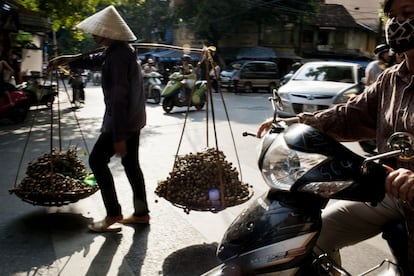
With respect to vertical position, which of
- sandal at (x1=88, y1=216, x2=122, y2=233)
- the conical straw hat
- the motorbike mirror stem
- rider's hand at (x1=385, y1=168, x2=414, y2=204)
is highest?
the conical straw hat

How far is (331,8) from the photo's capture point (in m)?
37.7

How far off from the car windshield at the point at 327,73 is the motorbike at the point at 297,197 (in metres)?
9.27

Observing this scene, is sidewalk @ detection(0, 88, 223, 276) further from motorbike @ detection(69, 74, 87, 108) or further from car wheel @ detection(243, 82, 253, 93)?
car wheel @ detection(243, 82, 253, 93)

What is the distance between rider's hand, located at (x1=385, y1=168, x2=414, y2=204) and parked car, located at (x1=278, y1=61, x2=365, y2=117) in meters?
7.29

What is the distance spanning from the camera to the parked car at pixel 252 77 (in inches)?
946

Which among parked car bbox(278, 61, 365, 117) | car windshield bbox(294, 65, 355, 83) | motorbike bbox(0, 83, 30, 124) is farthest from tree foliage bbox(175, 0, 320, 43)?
motorbike bbox(0, 83, 30, 124)

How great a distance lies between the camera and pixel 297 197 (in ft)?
5.75

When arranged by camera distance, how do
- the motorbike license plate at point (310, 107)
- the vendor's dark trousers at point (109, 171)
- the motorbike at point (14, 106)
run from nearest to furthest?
the vendor's dark trousers at point (109, 171), the motorbike license plate at point (310, 107), the motorbike at point (14, 106)

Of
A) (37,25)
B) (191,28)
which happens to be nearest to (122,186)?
(37,25)

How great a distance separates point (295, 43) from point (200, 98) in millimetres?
23740

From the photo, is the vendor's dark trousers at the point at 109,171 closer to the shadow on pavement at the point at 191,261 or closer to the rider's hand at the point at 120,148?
the rider's hand at the point at 120,148

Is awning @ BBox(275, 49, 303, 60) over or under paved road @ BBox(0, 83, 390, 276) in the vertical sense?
over

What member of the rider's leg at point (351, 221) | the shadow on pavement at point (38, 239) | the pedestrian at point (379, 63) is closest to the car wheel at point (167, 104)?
the pedestrian at point (379, 63)

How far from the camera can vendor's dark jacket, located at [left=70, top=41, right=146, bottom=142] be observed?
368 cm
